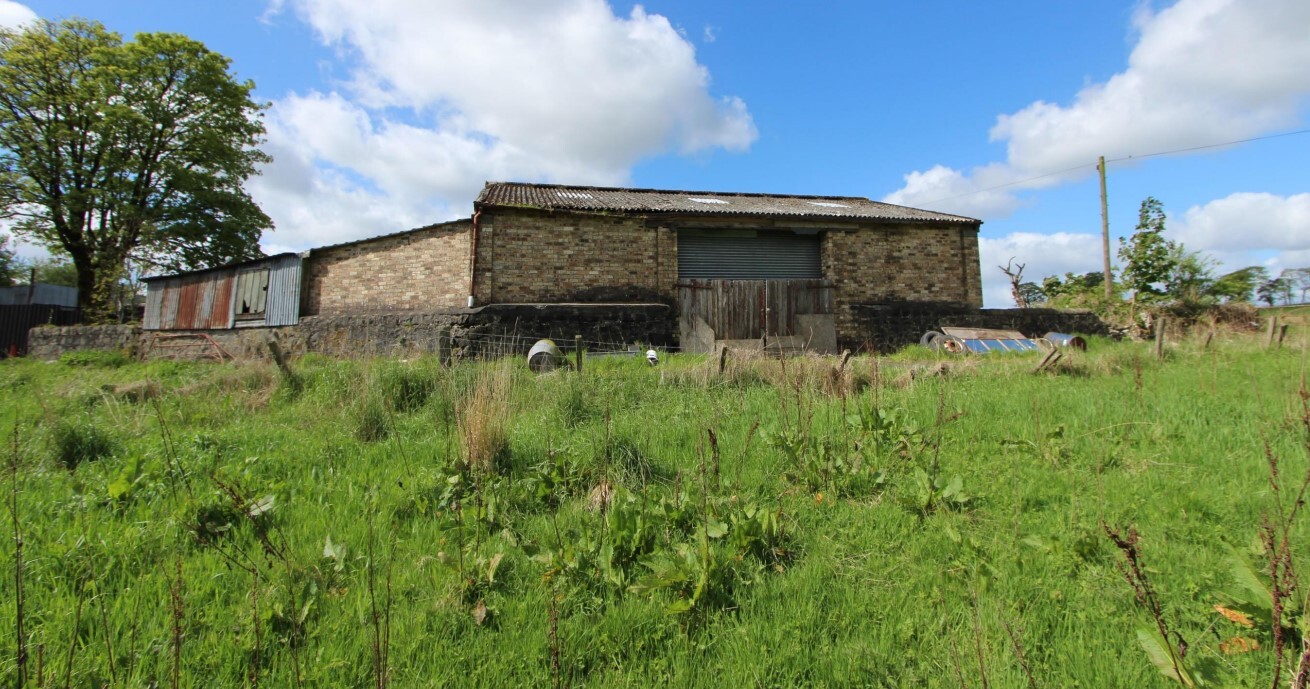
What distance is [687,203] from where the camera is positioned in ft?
50.3

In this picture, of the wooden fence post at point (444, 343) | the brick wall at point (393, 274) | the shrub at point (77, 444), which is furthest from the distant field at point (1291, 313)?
the shrub at point (77, 444)

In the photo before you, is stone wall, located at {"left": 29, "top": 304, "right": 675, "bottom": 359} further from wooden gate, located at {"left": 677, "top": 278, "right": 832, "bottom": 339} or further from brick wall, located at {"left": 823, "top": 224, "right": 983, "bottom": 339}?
brick wall, located at {"left": 823, "top": 224, "right": 983, "bottom": 339}

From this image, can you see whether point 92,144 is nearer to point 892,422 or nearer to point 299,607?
point 299,607

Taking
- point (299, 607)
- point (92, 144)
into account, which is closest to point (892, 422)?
point (299, 607)

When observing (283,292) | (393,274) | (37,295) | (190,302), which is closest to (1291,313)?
(393,274)

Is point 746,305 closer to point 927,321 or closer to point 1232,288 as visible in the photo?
point 927,321

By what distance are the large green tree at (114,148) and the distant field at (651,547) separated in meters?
19.8

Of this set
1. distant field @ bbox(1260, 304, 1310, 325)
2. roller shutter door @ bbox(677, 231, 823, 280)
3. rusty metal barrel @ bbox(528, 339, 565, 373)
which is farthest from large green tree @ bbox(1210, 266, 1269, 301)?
rusty metal barrel @ bbox(528, 339, 565, 373)

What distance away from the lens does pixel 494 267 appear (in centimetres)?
1253

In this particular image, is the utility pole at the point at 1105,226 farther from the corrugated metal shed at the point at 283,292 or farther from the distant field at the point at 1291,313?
the corrugated metal shed at the point at 283,292

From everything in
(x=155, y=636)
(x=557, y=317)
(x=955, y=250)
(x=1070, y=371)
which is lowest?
(x=155, y=636)

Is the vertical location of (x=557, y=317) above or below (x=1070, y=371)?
above

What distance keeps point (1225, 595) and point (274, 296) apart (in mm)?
17953

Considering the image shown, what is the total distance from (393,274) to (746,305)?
29.2 feet
